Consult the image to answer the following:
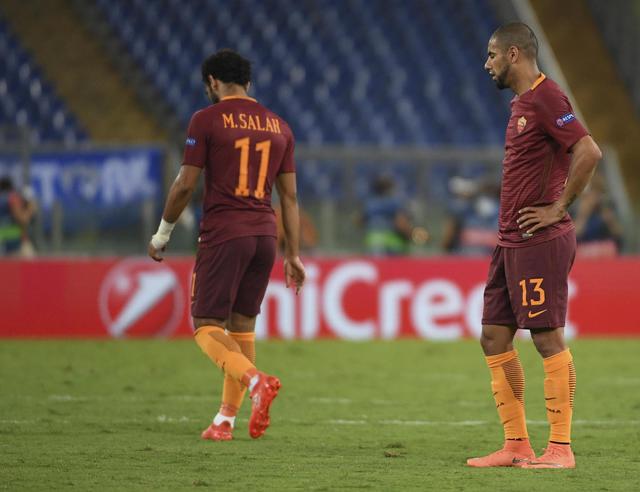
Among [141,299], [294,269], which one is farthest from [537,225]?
[141,299]

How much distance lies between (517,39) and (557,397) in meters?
1.68

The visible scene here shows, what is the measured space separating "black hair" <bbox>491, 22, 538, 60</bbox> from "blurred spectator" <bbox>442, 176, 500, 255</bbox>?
9842 millimetres

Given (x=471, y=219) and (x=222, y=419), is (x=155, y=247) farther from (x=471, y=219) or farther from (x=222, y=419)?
(x=471, y=219)

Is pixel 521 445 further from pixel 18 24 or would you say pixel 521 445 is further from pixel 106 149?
pixel 18 24

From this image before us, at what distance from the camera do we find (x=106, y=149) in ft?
52.4

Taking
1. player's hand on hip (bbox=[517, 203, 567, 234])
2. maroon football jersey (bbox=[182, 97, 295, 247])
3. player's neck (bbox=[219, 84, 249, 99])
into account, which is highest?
player's neck (bbox=[219, 84, 249, 99])

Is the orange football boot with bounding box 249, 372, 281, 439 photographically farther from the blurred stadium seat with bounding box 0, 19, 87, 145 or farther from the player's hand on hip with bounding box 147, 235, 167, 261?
the blurred stadium seat with bounding box 0, 19, 87, 145

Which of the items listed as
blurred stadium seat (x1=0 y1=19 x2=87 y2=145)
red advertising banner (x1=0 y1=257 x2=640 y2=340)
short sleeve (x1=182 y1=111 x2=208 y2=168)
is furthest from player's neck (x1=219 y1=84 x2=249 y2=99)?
blurred stadium seat (x1=0 y1=19 x2=87 y2=145)

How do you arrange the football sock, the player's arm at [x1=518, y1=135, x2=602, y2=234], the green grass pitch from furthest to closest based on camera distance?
the football sock, the player's arm at [x1=518, y1=135, x2=602, y2=234], the green grass pitch

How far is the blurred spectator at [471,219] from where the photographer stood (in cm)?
1625

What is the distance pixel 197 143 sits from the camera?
23.0ft

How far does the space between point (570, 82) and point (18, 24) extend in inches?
345

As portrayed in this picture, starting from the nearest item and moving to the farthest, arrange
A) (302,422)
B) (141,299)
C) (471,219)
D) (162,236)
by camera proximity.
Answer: (162,236)
(302,422)
(141,299)
(471,219)

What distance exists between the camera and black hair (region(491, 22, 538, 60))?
6297 millimetres
